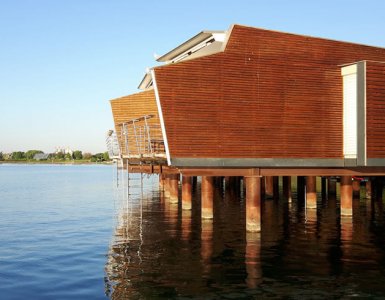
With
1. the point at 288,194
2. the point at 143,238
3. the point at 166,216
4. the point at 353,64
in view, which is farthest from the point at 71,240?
the point at 288,194

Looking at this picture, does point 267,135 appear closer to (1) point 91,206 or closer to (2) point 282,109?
(2) point 282,109

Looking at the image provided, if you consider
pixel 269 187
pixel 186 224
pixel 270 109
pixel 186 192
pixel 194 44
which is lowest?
pixel 186 224

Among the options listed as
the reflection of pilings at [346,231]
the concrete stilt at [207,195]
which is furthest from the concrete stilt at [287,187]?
the concrete stilt at [207,195]

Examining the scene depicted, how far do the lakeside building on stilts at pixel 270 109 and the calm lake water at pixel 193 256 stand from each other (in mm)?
3096

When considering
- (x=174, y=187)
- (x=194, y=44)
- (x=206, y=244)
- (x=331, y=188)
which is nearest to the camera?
(x=206, y=244)

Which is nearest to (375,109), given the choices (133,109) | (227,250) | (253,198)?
(253,198)

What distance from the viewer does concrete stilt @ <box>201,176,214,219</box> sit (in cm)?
2675

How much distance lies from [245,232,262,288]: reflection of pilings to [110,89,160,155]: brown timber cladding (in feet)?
37.4

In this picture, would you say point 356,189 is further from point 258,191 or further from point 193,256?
point 193,256

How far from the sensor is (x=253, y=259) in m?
18.5

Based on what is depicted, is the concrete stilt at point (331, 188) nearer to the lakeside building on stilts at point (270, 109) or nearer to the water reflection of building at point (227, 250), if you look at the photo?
the water reflection of building at point (227, 250)

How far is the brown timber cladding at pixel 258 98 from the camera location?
2222cm

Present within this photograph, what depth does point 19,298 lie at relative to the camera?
46.7 feet

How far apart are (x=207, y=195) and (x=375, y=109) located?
10084mm
